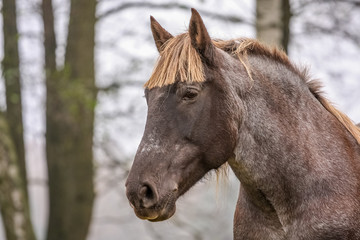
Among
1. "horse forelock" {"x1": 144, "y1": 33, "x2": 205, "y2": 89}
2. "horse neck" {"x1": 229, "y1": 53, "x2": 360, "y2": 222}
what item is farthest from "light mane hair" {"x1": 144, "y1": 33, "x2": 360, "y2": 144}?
"horse neck" {"x1": 229, "y1": 53, "x2": 360, "y2": 222}

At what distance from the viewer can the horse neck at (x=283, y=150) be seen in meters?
4.17

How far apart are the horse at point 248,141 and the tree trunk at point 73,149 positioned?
816 centimetres

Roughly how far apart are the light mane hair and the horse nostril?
651mm

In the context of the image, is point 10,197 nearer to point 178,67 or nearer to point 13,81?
point 13,81

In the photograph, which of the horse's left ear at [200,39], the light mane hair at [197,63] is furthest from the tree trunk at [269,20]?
the horse's left ear at [200,39]

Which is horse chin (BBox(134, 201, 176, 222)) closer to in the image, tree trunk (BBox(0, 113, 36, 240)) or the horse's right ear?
the horse's right ear

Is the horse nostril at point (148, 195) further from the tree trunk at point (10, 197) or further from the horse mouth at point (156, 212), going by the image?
the tree trunk at point (10, 197)

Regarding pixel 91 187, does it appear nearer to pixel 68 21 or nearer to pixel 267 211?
pixel 68 21

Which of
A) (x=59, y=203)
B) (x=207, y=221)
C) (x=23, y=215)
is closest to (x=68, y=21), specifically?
(x=59, y=203)

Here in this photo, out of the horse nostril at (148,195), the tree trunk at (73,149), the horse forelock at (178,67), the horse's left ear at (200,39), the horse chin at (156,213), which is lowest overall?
the tree trunk at (73,149)

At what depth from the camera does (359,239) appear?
414 cm

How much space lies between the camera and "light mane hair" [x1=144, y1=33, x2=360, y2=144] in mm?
3992

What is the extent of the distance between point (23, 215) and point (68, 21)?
435 cm

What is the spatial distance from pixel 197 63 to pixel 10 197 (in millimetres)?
6604
